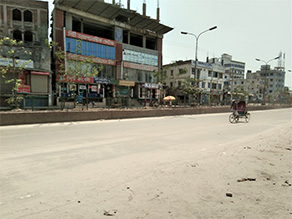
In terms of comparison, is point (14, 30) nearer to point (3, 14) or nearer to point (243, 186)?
point (3, 14)

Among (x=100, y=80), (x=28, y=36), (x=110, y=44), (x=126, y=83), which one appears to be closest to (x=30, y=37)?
(x=28, y=36)

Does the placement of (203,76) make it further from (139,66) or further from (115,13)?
(115,13)

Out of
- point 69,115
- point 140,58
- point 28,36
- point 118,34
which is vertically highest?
point 118,34

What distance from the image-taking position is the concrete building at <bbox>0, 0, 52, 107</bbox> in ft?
79.6

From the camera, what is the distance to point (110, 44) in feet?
109

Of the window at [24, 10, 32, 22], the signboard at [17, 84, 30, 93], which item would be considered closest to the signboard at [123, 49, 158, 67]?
the window at [24, 10, 32, 22]

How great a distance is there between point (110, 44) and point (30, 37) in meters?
12.0

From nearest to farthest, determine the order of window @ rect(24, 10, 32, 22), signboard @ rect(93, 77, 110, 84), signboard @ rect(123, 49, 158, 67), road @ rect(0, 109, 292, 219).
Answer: road @ rect(0, 109, 292, 219), window @ rect(24, 10, 32, 22), signboard @ rect(93, 77, 110, 84), signboard @ rect(123, 49, 158, 67)

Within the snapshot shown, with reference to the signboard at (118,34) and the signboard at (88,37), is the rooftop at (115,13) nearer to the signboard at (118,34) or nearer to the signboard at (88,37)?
the signboard at (118,34)

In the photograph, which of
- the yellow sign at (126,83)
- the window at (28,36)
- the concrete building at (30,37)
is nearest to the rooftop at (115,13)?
the concrete building at (30,37)

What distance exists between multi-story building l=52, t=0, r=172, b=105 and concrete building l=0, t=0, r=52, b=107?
180cm

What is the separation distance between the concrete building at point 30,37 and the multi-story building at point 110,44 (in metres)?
1.80

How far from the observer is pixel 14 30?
26.0m

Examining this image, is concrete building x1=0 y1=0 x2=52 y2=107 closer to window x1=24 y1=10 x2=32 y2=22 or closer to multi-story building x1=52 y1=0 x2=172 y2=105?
window x1=24 y1=10 x2=32 y2=22
